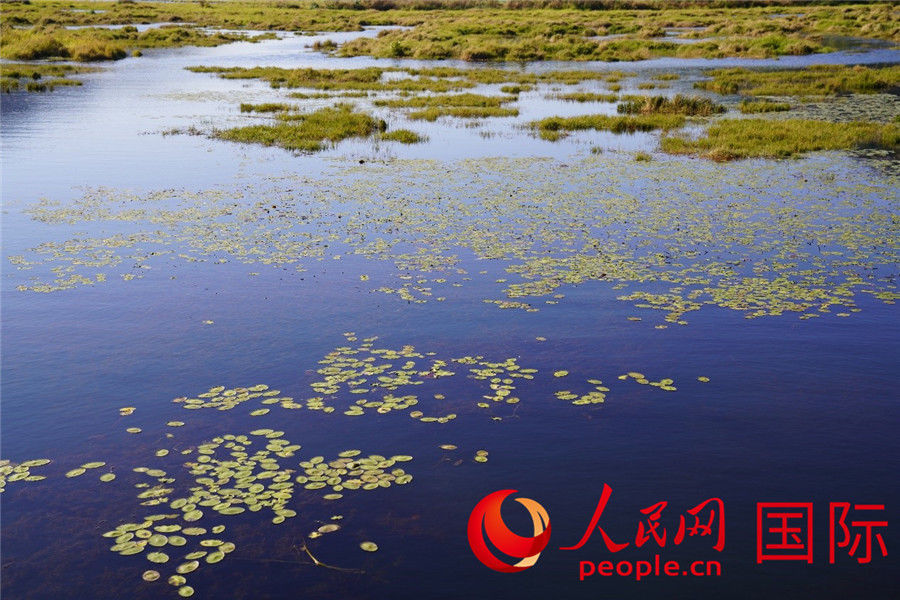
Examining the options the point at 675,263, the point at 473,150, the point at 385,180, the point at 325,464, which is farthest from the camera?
the point at 473,150

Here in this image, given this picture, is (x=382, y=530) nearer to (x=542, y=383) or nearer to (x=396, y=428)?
(x=396, y=428)

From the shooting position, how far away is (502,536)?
7.58 m

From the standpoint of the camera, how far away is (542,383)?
1052cm

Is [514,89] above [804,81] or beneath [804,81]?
above

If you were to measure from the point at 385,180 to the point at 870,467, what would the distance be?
54.5ft

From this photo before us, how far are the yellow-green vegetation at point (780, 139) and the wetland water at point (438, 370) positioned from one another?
13.2ft

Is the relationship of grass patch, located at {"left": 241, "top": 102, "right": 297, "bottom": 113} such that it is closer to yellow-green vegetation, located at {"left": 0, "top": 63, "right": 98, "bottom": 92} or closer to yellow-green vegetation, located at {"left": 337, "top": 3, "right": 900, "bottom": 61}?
yellow-green vegetation, located at {"left": 0, "top": 63, "right": 98, "bottom": 92}

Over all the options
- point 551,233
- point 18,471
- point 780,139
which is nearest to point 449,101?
point 780,139

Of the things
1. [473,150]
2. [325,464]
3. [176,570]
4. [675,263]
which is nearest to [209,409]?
[325,464]

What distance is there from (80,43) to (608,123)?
50.0 metres

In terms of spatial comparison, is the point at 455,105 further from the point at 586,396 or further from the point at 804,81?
the point at 586,396

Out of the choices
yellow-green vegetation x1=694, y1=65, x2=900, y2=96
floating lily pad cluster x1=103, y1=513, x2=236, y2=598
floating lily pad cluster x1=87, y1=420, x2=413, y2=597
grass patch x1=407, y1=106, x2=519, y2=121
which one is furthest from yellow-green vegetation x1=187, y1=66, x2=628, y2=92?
Result: floating lily pad cluster x1=103, y1=513, x2=236, y2=598

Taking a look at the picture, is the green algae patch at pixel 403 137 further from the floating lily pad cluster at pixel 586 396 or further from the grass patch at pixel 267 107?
the floating lily pad cluster at pixel 586 396

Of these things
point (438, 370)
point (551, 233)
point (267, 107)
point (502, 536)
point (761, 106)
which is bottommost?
point (502, 536)
